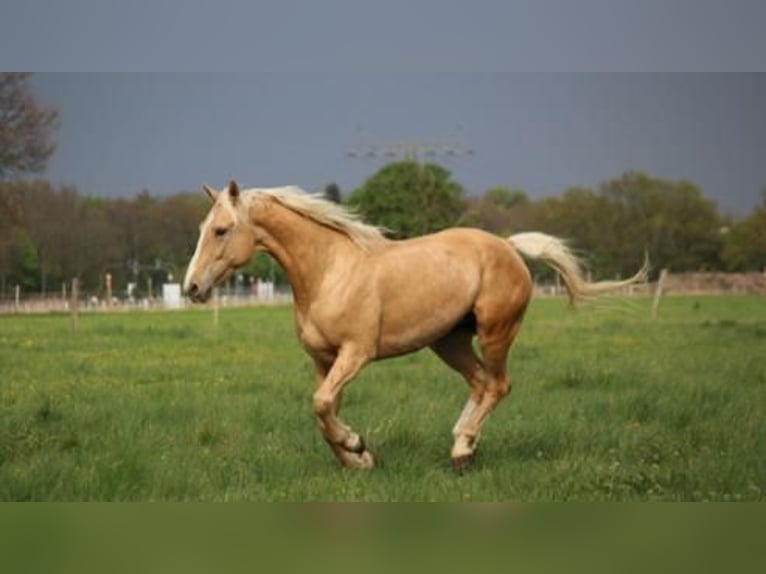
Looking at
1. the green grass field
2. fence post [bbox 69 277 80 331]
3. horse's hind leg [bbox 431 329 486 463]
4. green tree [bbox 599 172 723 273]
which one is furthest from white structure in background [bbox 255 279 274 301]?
horse's hind leg [bbox 431 329 486 463]

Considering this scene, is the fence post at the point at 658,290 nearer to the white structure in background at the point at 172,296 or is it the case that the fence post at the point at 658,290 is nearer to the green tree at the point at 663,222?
the green tree at the point at 663,222

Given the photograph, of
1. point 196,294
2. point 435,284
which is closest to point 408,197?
point 435,284

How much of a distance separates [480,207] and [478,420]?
6.88 meters

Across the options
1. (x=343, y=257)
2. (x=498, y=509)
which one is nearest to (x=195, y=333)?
(x=343, y=257)

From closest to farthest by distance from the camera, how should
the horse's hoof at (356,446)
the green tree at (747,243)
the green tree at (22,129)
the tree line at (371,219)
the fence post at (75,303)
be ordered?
the horse's hoof at (356,446)
the green tree at (22,129)
the tree line at (371,219)
the fence post at (75,303)
the green tree at (747,243)

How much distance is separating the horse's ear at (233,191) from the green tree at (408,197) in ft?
20.8

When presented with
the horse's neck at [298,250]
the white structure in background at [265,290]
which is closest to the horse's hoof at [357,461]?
the horse's neck at [298,250]

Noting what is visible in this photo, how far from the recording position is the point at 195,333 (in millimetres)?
9570

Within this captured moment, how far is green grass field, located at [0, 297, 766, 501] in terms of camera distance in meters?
3.94

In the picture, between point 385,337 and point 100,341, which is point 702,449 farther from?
point 100,341

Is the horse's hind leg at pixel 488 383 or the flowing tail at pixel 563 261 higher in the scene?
the flowing tail at pixel 563 261

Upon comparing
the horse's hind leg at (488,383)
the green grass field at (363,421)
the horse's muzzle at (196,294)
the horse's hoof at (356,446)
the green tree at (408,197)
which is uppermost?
the green tree at (408,197)

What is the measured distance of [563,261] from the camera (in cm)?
460

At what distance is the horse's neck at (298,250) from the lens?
4.10m
